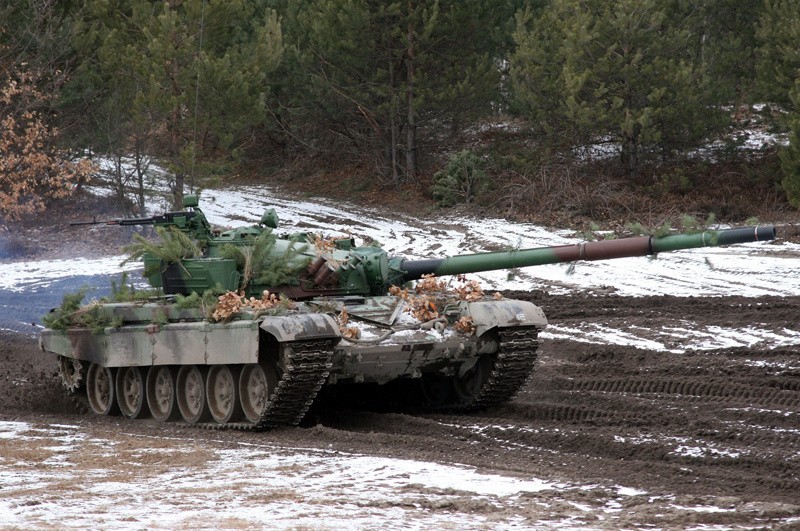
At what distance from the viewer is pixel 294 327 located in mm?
10719

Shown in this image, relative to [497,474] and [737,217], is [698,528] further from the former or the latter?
[737,217]

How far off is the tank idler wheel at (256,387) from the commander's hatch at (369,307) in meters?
0.75

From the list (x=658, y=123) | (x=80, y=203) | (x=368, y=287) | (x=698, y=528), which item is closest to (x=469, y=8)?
(x=658, y=123)

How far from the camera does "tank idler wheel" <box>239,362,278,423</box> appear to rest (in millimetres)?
11367

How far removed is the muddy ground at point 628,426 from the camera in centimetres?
830

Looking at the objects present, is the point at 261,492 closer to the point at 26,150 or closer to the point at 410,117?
the point at 26,150

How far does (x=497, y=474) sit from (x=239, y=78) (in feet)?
59.8

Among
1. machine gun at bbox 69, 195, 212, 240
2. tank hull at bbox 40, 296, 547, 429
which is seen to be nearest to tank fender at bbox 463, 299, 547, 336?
tank hull at bbox 40, 296, 547, 429

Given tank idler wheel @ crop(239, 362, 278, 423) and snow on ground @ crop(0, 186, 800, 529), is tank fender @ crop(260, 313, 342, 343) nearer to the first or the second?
tank idler wheel @ crop(239, 362, 278, 423)

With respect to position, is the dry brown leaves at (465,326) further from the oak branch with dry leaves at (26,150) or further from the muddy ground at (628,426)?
the oak branch with dry leaves at (26,150)

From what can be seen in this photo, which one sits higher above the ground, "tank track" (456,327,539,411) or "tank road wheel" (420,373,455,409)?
"tank track" (456,327,539,411)

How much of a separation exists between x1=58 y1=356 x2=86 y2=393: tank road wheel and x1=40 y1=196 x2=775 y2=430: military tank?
0.31 m

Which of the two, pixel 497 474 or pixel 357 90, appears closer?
pixel 497 474

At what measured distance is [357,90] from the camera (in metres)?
29.6
